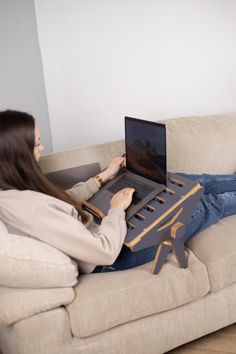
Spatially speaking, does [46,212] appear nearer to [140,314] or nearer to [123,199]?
[123,199]

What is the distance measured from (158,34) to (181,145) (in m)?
0.78

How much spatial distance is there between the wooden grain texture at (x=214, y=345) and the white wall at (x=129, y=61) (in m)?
1.40

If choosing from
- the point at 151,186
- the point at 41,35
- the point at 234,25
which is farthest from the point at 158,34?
the point at 151,186

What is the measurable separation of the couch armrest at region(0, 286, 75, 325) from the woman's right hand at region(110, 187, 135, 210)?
385 millimetres

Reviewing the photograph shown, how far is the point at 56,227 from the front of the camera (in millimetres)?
1351

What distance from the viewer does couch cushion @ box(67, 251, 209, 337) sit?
1.41m

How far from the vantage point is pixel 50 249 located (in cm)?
137

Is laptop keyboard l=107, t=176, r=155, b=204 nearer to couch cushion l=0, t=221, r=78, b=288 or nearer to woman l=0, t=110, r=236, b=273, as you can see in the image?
woman l=0, t=110, r=236, b=273

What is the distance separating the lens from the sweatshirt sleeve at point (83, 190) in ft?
5.98

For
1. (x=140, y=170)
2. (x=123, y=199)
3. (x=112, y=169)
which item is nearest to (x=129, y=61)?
(x=112, y=169)

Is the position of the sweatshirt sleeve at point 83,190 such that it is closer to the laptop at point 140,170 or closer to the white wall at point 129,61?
the laptop at point 140,170

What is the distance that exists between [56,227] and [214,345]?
2.84ft

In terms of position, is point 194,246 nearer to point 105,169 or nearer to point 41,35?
point 105,169

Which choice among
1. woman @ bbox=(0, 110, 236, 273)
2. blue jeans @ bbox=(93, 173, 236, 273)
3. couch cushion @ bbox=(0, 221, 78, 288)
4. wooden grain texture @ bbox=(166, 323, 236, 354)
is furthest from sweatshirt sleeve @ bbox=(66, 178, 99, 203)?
wooden grain texture @ bbox=(166, 323, 236, 354)
